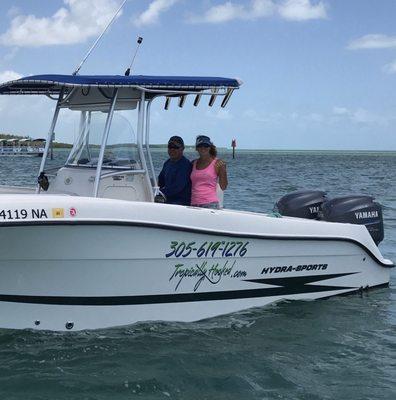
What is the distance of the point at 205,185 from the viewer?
622cm

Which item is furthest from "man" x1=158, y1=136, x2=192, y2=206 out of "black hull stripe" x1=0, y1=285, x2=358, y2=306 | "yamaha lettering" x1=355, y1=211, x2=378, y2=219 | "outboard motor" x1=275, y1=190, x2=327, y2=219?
"yamaha lettering" x1=355, y1=211, x2=378, y2=219

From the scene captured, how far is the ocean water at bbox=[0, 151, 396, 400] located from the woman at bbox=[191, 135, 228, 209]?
1199 mm

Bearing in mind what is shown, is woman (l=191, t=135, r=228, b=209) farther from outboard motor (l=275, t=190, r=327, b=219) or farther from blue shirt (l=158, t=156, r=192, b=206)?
outboard motor (l=275, t=190, r=327, b=219)

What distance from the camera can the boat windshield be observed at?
6.11 m

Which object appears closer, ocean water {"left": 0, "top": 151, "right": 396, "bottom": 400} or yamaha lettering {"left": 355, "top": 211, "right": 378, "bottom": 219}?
ocean water {"left": 0, "top": 151, "right": 396, "bottom": 400}

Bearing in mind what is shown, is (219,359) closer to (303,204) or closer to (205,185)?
(205,185)

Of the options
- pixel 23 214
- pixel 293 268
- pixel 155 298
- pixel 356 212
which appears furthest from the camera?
pixel 356 212

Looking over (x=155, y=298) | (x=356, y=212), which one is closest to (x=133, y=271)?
(x=155, y=298)

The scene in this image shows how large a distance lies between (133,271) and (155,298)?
373mm

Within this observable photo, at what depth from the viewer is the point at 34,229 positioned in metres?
4.95

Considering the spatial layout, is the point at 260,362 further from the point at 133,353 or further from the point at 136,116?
the point at 136,116

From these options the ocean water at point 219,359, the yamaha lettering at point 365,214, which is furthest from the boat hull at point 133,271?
the yamaha lettering at point 365,214

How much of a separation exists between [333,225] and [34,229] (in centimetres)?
316

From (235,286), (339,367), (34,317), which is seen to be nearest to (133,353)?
(34,317)
